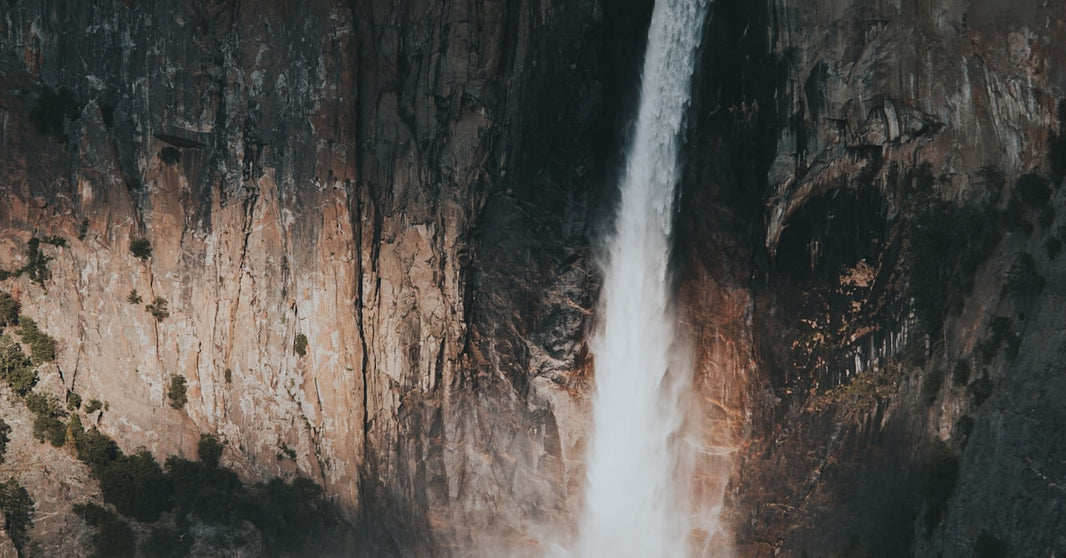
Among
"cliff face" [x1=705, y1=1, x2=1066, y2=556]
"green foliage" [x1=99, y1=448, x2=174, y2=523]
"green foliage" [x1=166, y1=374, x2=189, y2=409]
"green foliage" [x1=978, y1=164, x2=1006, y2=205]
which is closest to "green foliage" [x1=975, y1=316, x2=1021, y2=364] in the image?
"cliff face" [x1=705, y1=1, x2=1066, y2=556]

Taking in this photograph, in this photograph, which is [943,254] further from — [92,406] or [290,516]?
[92,406]

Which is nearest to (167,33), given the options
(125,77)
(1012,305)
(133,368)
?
(125,77)

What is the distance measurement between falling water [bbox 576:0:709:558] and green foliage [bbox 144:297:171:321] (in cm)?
1740

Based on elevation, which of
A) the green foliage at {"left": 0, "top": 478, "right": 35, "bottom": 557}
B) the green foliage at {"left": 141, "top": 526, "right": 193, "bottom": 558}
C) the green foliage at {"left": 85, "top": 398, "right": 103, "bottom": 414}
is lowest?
the green foliage at {"left": 141, "top": 526, "right": 193, "bottom": 558}

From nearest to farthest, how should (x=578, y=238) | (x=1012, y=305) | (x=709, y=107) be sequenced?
(x=1012, y=305) < (x=709, y=107) < (x=578, y=238)

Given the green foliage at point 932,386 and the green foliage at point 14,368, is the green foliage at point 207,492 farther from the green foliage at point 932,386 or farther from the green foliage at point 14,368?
the green foliage at point 932,386

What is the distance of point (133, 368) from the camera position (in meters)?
49.7

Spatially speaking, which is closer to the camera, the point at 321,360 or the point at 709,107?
the point at 709,107

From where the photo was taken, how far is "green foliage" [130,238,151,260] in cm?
4919

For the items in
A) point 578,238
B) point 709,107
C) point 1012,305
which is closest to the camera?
point 1012,305

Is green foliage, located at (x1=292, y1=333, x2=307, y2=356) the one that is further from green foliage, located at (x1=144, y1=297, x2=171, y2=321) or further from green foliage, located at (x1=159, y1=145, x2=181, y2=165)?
green foliage, located at (x1=159, y1=145, x2=181, y2=165)

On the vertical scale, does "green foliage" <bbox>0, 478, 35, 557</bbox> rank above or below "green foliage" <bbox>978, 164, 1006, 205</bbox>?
below

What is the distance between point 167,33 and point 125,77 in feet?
8.12

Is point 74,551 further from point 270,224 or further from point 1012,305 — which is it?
point 1012,305
